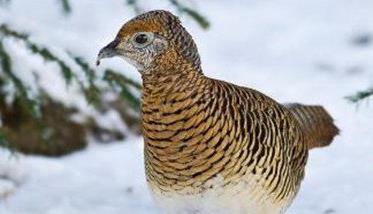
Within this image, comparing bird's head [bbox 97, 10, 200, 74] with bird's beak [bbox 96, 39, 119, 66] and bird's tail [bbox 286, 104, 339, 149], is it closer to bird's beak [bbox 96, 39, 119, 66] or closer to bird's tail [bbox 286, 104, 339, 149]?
bird's beak [bbox 96, 39, 119, 66]

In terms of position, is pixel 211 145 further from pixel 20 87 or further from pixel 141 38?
pixel 20 87

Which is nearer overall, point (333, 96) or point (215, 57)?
point (333, 96)

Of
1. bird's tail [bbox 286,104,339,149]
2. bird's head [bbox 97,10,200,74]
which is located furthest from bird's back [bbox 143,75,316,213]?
bird's tail [bbox 286,104,339,149]

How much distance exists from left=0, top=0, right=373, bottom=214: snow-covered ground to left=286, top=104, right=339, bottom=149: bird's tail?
0.57m

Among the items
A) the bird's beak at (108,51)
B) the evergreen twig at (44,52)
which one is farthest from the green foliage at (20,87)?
the bird's beak at (108,51)

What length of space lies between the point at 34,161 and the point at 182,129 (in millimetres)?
3055

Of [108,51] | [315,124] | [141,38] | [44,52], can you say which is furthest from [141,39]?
[315,124]

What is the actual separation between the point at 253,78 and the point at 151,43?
4637mm

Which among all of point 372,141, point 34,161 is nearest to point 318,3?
point 372,141

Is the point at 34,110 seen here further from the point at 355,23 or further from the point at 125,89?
the point at 355,23

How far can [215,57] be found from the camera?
30.3 feet

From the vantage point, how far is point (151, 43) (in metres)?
4.12

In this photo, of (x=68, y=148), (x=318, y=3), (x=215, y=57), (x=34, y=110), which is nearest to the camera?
(x=34, y=110)

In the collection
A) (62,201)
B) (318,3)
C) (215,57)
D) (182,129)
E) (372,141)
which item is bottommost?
(182,129)
